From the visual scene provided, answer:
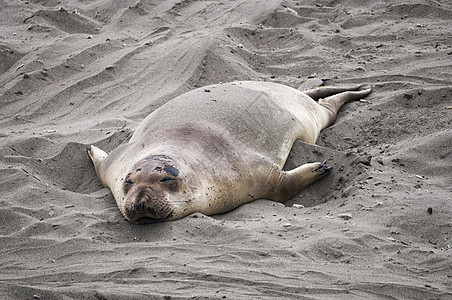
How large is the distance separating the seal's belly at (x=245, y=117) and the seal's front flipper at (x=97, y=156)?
0.32m

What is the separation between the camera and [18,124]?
6.02 m

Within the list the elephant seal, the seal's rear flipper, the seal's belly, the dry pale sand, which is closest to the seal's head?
the elephant seal

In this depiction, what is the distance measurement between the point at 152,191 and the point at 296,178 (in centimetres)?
124

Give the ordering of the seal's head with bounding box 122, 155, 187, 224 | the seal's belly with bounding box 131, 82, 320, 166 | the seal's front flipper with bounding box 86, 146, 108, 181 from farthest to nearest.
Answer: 1. the seal's front flipper with bounding box 86, 146, 108, 181
2. the seal's belly with bounding box 131, 82, 320, 166
3. the seal's head with bounding box 122, 155, 187, 224

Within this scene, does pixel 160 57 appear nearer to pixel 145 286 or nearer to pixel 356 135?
pixel 356 135

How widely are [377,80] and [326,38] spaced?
1.17m

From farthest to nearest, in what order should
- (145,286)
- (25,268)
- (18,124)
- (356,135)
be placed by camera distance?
1. (18,124)
2. (356,135)
3. (25,268)
4. (145,286)

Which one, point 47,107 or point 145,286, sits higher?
point 145,286

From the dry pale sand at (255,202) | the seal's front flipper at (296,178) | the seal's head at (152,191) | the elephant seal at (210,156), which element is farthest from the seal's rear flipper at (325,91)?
the seal's head at (152,191)

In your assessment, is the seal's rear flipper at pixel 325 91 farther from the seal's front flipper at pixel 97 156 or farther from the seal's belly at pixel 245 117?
the seal's front flipper at pixel 97 156

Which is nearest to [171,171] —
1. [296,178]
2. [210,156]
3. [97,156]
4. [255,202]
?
[210,156]

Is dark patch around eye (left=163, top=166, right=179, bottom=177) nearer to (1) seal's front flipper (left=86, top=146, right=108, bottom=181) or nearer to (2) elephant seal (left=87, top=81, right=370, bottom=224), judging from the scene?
(2) elephant seal (left=87, top=81, right=370, bottom=224)

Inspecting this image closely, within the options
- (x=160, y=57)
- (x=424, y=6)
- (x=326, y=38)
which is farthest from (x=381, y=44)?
(x=160, y=57)

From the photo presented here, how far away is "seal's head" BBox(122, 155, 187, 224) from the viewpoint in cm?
388
